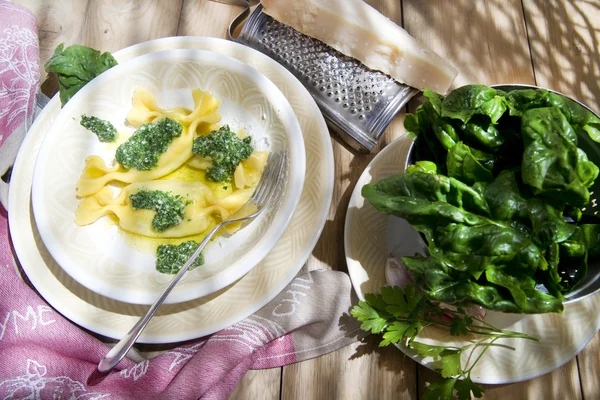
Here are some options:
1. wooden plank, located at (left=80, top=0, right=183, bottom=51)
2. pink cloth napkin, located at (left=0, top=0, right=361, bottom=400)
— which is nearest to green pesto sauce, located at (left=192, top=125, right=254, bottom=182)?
pink cloth napkin, located at (left=0, top=0, right=361, bottom=400)

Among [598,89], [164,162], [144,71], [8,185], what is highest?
[598,89]

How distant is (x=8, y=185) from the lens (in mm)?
1354

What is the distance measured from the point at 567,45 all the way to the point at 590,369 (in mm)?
1074

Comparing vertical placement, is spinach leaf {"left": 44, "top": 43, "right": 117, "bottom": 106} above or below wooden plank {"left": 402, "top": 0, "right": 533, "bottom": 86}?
below

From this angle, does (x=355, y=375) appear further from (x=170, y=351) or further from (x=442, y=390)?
(x=170, y=351)

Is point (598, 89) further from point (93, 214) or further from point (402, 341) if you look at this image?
point (93, 214)

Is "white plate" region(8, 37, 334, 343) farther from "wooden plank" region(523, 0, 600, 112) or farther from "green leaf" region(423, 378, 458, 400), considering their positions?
"wooden plank" region(523, 0, 600, 112)

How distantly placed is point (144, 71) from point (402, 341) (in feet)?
3.53

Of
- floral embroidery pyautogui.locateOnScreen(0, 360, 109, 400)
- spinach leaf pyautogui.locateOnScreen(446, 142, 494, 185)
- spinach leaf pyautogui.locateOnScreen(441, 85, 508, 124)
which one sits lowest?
floral embroidery pyautogui.locateOnScreen(0, 360, 109, 400)

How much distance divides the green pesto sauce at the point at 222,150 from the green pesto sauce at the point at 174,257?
23 cm

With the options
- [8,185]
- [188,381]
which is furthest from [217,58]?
[188,381]

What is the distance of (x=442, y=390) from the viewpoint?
1092mm

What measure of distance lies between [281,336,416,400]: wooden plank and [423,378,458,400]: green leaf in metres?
0.13

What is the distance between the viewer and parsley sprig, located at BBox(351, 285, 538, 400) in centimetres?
107
